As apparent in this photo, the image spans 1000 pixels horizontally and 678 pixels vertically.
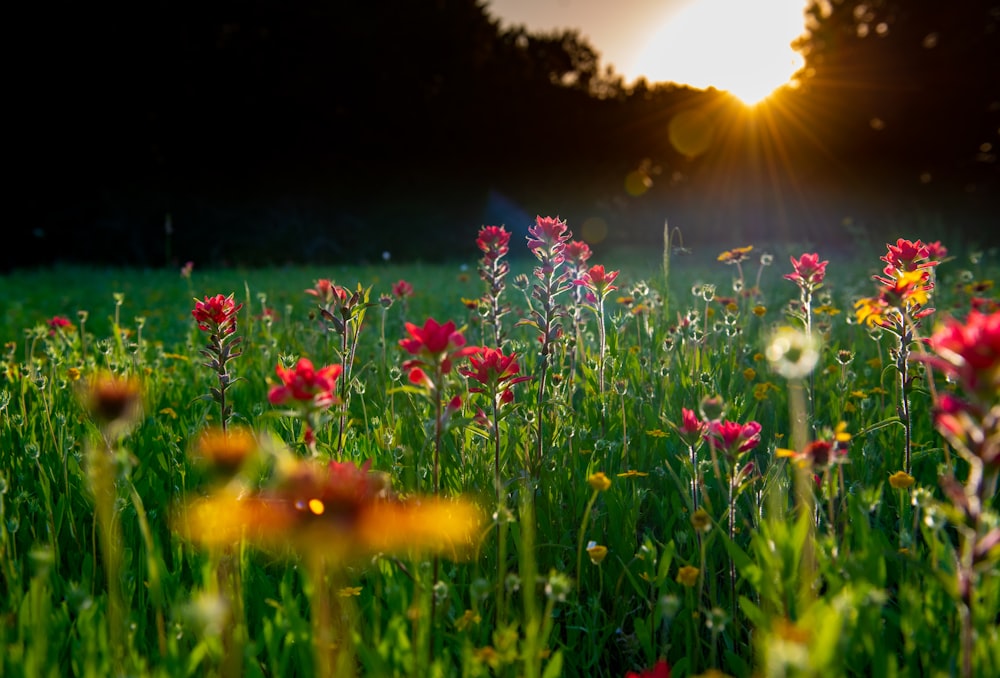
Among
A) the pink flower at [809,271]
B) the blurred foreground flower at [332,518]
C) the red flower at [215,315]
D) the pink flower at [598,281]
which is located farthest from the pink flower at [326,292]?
the pink flower at [809,271]

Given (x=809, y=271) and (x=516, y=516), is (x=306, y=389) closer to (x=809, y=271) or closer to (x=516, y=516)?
(x=516, y=516)

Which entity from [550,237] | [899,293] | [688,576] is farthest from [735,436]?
[550,237]

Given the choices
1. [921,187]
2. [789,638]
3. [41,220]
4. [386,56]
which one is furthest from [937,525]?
[921,187]

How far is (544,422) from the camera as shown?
234 cm

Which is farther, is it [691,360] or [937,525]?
[691,360]

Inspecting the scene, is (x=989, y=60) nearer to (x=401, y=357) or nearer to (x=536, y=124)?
(x=536, y=124)

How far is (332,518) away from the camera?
95cm

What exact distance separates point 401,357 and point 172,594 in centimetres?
233

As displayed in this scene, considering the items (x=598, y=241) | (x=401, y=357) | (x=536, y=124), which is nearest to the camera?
(x=401, y=357)

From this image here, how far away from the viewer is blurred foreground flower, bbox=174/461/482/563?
3.10 feet

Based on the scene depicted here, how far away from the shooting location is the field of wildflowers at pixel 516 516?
3.47 ft

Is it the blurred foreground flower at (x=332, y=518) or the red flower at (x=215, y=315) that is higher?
the red flower at (x=215, y=315)

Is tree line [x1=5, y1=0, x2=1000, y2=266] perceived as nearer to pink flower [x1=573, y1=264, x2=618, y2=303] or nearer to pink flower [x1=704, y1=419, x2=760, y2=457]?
pink flower [x1=573, y1=264, x2=618, y2=303]

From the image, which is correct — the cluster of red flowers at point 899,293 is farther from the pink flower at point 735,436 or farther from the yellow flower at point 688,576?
the yellow flower at point 688,576
